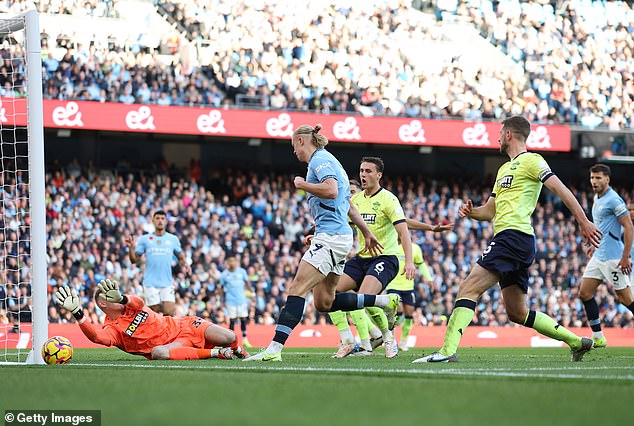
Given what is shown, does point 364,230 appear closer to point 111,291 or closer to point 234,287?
point 111,291

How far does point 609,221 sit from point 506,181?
5.05 metres

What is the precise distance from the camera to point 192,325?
11172mm

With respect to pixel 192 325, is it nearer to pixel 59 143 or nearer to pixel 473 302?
pixel 473 302

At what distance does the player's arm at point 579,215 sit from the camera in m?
8.72

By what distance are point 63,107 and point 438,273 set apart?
36.7 ft

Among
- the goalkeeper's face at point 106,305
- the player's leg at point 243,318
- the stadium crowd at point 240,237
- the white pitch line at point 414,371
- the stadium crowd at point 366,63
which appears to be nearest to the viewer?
the white pitch line at point 414,371

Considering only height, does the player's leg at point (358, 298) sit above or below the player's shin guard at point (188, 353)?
above

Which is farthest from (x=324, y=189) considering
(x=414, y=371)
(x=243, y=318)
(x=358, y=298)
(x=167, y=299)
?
(x=243, y=318)

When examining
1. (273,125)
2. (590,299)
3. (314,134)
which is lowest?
(590,299)

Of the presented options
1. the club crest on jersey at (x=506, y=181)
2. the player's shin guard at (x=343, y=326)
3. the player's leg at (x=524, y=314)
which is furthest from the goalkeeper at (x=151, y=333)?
the club crest on jersey at (x=506, y=181)

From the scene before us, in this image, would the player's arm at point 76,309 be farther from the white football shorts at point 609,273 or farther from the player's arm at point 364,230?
the white football shorts at point 609,273

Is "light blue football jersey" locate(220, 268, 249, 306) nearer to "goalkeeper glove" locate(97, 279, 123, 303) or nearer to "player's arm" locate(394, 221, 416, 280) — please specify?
"player's arm" locate(394, 221, 416, 280)

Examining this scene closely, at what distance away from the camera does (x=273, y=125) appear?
28469 millimetres

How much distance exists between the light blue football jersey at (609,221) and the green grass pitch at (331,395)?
5629mm
